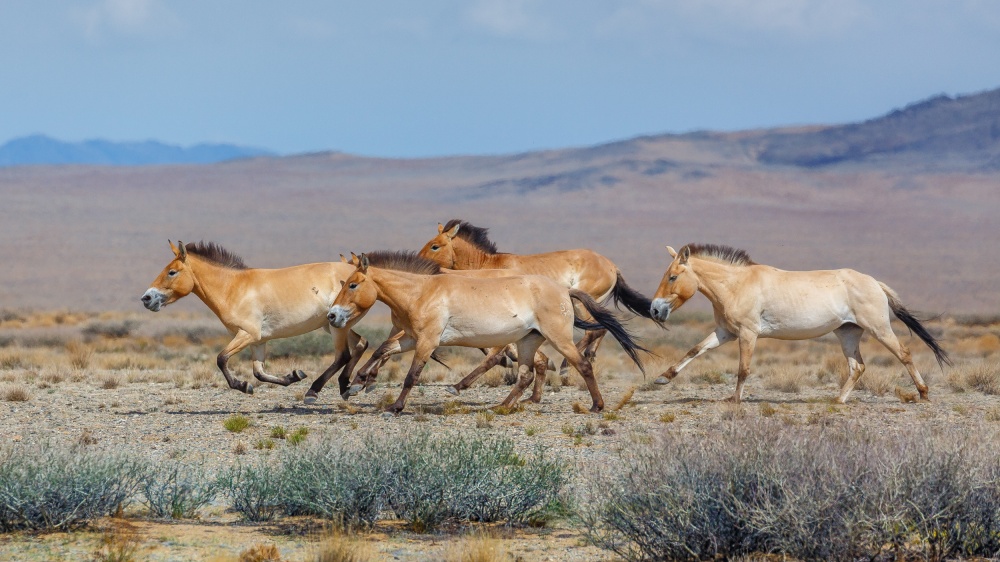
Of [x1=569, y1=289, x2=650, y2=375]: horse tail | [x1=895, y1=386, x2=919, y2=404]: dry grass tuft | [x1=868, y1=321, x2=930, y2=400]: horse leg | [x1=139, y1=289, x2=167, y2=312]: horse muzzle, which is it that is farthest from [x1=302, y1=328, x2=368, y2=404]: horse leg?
[x1=895, y1=386, x2=919, y2=404]: dry grass tuft

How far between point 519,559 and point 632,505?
0.80 meters

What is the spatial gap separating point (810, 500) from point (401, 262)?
8231mm

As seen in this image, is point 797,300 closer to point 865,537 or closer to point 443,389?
point 443,389

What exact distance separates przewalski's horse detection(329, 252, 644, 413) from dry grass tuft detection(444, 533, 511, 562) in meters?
6.26

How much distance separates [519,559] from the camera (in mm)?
7816

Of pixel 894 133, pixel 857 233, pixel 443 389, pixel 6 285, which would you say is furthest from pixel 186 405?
pixel 894 133

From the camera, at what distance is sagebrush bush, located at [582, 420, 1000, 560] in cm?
725

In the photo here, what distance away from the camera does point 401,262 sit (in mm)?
14680


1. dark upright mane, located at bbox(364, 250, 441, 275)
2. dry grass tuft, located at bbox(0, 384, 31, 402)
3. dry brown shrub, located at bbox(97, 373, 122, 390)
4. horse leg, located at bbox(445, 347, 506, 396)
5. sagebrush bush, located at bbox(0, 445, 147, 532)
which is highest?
dark upright mane, located at bbox(364, 250, 441, 275)

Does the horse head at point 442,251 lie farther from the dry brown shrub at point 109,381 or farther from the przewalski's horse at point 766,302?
the dry brown shrub at point 109,381

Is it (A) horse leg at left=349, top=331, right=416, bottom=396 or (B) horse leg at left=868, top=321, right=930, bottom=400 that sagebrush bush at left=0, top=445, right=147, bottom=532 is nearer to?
(A) horse leg at left=349, top=331, right=416, bottom=396

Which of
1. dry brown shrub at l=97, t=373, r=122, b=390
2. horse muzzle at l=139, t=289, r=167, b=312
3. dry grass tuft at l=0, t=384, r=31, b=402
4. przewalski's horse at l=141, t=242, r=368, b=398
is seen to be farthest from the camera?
dry brown shrub at l=97, t=373, r=122, b=390

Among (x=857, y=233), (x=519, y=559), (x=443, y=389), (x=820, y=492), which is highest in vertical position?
(x=820, y=492)

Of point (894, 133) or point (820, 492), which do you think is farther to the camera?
point (894, 133)
